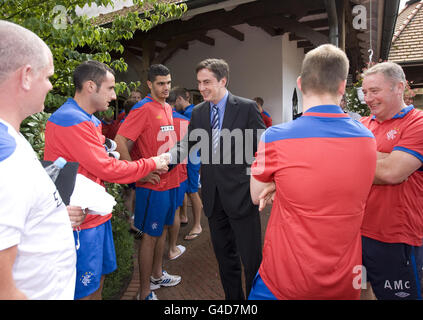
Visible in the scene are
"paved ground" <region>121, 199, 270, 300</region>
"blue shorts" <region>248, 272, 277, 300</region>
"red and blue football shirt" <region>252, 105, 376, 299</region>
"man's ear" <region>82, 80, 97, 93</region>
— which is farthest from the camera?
"paved ground" <region>121, 199, 270, 300</region>

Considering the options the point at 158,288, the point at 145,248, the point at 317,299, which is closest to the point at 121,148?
the point at 145,248

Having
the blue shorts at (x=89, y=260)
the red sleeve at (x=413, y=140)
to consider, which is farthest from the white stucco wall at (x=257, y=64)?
the blue shorts at (x=89, y=260)

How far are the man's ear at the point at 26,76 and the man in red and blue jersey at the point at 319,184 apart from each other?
3.26 feet

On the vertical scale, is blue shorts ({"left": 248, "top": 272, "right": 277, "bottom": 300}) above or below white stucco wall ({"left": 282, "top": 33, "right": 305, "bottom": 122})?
below

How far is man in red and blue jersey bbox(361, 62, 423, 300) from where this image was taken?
2012mm

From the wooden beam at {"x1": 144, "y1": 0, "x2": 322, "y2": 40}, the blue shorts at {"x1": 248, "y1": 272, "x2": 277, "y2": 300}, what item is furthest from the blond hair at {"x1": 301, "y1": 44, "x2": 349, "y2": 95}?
the wooden beam at {"x1": 144, "y1": 0, "x2": 322, "y2": 40}

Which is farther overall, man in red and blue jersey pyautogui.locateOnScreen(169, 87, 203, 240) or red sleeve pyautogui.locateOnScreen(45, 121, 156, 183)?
man in red and blue jersey pyautogui.locateOnScreen(169, 87, 203, 240)

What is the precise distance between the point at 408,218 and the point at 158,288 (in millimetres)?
2607

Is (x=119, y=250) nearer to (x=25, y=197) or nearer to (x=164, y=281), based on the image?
(x=164, y=281)

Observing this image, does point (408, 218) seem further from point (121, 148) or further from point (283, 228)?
point (121, 148)

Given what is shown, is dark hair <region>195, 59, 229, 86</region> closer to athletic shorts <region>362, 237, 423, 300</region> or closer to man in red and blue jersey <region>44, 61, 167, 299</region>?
man in red and blue jersey <region>44, 61, 167, 299</region>

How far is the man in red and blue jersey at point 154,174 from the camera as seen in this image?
297cm

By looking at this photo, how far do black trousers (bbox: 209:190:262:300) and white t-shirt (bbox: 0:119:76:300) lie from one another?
150cm

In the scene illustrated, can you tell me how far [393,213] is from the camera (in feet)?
6.66
